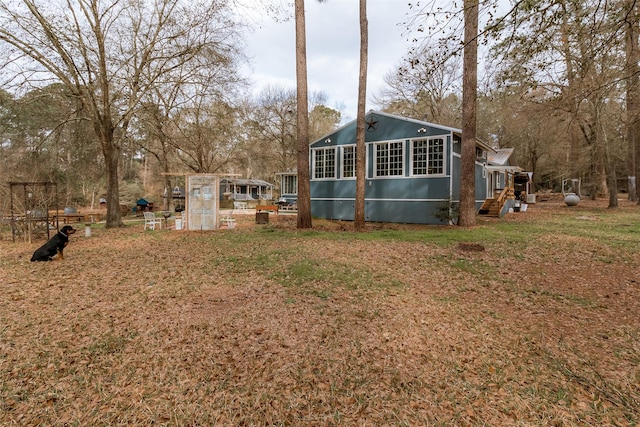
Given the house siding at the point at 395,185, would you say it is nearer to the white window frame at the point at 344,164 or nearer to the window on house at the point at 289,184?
the white window frame at the point at 344,164

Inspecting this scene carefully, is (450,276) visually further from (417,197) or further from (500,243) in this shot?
(417,197)

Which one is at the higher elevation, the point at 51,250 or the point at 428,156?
the point at 428,156

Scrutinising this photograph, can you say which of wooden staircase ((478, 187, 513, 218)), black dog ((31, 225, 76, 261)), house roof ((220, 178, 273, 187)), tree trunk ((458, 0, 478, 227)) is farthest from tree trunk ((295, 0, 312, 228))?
house roof ((220, 178, 273, 187))

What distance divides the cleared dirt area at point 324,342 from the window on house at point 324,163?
377 inches

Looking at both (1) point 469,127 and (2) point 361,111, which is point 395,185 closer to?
(1) point 469,127

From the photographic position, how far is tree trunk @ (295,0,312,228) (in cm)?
1116

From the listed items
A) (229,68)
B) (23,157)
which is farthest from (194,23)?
(23,157)

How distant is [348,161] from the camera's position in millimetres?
15281

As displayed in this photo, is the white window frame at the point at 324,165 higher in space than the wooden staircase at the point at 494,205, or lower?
higher

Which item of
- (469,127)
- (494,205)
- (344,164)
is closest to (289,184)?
(344,164)

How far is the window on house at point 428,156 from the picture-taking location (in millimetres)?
12961

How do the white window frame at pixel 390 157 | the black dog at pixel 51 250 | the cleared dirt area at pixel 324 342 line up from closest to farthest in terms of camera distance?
the cleared dirt area at pixel 324 342
the black dog at pixel 51 250
the white window frame at pixel 390 157

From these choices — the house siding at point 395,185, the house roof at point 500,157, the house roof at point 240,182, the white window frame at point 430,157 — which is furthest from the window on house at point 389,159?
the house roof at point 240,182

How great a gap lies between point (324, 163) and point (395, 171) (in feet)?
12.5
